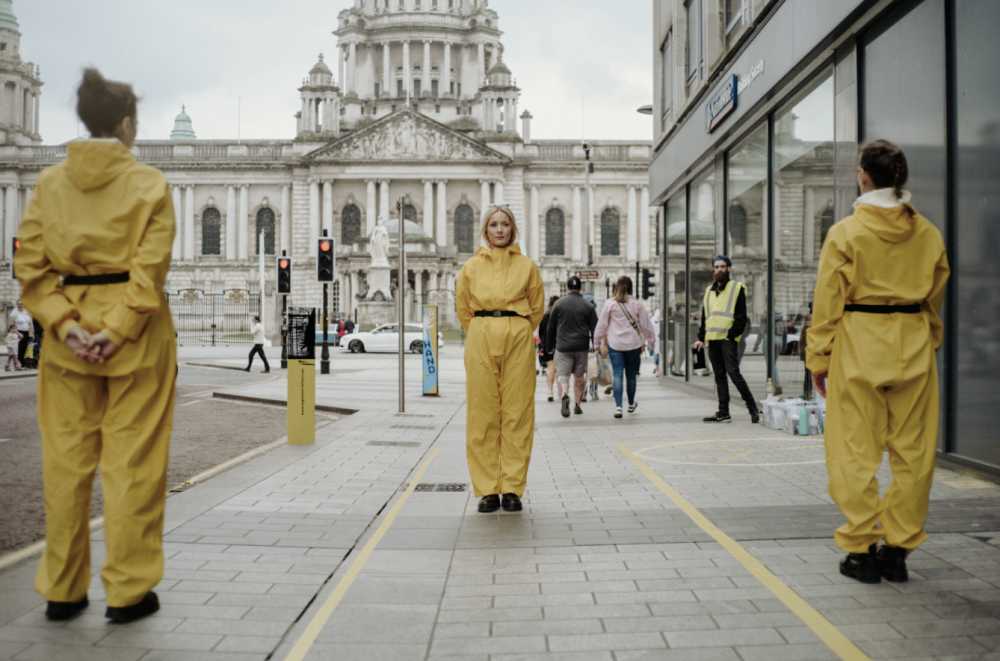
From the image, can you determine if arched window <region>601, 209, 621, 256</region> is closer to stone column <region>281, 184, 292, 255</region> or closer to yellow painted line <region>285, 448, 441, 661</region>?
stone column <region>281, 184, 292, 255</region>

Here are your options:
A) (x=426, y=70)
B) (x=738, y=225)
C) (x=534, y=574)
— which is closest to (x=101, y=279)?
(x=534, y=574)

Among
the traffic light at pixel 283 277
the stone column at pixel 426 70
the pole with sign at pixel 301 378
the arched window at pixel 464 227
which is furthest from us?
the stone column at pixel 426 70

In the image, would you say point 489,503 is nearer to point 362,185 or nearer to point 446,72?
point 362,185

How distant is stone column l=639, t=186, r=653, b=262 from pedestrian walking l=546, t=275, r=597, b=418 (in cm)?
5880

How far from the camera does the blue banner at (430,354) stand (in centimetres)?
1545

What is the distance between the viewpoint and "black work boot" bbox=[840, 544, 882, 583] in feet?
13.0

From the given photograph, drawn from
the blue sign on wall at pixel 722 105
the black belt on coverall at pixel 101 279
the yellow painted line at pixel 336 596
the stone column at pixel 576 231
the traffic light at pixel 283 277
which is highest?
the stone column at pixel 576 231

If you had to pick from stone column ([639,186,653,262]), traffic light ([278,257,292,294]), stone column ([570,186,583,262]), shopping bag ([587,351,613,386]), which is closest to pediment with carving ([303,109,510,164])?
stone column ([570,186,583,262])

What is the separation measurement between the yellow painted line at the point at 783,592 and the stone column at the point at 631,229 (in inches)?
2563

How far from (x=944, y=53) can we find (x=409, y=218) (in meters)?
61.8

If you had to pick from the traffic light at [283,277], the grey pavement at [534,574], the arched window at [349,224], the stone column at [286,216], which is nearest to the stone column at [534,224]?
the arched window at [349,224]

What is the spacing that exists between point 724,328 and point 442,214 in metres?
57.9

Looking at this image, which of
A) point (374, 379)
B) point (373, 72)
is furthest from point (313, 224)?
point (374, 379)

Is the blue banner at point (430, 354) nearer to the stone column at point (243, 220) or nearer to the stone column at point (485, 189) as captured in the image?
the stone column at point (485, 189)
